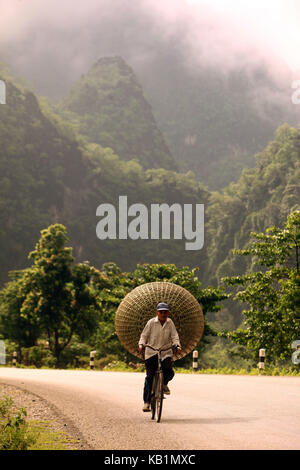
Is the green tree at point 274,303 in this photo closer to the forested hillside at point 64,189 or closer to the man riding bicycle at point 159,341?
the man riding bicycle at point 159,341

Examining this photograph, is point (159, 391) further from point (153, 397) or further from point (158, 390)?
point (153, 397)

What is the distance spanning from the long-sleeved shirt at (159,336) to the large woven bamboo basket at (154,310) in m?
5.83

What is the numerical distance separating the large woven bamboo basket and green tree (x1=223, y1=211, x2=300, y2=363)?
9.58 metres

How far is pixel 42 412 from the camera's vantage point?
9.95m

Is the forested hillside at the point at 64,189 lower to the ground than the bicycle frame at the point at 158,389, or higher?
higher

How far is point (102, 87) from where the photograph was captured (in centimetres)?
19412

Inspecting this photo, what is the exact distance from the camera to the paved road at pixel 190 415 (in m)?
6.87

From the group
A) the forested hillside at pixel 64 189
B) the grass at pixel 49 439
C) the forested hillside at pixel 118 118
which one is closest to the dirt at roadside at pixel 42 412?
the grass at pixel 49 439

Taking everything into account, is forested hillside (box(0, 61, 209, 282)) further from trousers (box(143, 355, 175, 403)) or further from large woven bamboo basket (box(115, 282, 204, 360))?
trousers (box(143, 355, 175, 403))

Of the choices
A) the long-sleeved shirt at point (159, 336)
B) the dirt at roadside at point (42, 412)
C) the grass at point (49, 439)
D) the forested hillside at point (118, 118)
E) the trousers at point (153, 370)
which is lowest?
the dirt at roadside at point (42, 412)

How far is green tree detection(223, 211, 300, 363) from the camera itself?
2469cm

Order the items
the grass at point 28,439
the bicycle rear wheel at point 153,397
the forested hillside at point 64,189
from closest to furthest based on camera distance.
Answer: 1. the grass at point 28,439
2. the bicycle rear wheel at point 153,397
3. the forested hillside at point 64,189

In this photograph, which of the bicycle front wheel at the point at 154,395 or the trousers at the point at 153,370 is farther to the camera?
the trousers at the point at 153,370

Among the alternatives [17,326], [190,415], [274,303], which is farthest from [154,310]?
[17,326]
